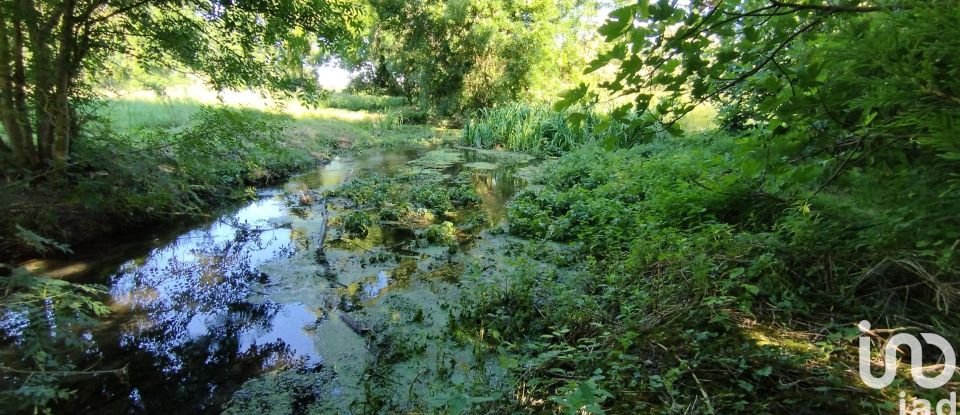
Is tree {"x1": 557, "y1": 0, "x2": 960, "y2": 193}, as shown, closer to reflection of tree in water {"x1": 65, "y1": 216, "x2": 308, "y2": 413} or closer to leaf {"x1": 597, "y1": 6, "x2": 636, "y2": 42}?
leaf {"x1": 597, "y1": 6, "x2": 636, "y2": 42}

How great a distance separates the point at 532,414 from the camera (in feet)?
7.02

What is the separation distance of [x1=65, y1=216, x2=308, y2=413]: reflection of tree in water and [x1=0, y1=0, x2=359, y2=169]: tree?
1513 mm

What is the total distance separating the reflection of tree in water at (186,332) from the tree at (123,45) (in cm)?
151

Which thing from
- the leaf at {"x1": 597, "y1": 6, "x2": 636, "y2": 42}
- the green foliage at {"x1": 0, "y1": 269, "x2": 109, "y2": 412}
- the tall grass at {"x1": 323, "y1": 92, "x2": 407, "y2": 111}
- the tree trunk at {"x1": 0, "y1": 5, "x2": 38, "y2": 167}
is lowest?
the green foliage at {"x1": 0, "y1": 269, "x2": 109, "y2": 412}

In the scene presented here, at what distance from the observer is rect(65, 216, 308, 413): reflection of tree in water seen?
9.75ft

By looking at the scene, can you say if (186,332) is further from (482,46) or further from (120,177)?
(482,46)

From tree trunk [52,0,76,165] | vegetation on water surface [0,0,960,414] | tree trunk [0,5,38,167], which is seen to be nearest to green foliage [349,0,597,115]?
vegetation on water surface [0,0,960,414]

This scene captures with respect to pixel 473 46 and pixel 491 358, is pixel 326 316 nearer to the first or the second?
pixel 491 358

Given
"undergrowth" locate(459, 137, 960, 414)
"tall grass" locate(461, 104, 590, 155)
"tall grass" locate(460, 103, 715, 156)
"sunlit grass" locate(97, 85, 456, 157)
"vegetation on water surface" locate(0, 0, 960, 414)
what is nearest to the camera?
"vegetation on water surface" locate(0, 0, 960, 414)

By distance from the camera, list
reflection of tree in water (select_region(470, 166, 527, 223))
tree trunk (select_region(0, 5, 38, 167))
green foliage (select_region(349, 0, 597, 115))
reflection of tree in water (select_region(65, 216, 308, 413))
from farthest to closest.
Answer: green foliage (select_region(349, 0, 597, 115)), reflection of tree in water (select_region(470, 166, 527, 223)), tree trunk (select_region(0, 5, 38, 167)), reflection of tree in water (select_region(65, 216, 308, 413))

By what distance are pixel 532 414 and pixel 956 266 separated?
206cm

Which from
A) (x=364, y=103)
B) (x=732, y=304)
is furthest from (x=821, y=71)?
(x=364, y=103)

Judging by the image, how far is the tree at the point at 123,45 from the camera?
4.10 m

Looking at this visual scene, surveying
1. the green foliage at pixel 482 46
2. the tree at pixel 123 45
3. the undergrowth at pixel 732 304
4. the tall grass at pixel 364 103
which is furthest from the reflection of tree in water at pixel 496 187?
the tall grass at pixel 364 103
